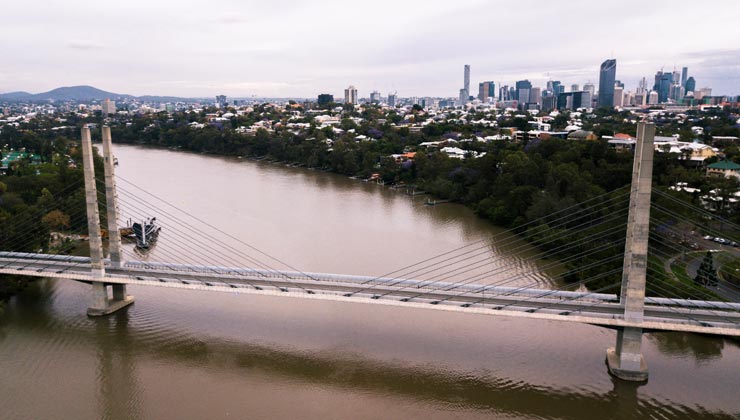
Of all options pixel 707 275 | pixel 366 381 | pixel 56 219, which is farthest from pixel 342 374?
pixel 56 219

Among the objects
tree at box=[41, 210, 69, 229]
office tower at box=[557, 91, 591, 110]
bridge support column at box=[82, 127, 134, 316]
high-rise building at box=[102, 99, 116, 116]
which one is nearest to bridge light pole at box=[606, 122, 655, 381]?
bridge support column at box=[82, 127, 134, 316]

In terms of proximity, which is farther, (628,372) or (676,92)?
(676,92)

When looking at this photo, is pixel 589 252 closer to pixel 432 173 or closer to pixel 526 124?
pixel 432 173

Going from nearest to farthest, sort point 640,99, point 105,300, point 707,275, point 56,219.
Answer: point 105,300 → point 707,275 → point 56,219 → point 640,99

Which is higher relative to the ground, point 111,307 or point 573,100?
point 573,100

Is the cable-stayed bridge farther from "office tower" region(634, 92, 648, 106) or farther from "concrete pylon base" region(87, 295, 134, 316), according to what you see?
"office tower" region(634, 92, 648, 106)

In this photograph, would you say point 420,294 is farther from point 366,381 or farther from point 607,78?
point 607,78
